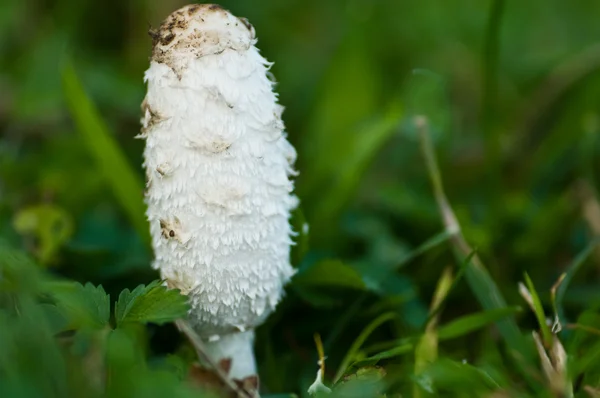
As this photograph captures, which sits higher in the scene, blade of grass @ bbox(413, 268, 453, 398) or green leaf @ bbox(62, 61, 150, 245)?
green leaf @ bbox(62, 61, 150, 245)

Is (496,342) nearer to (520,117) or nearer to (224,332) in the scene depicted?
(224,332)

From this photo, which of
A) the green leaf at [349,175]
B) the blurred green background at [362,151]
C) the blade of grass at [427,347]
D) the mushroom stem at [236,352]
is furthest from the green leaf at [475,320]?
A: the green leaf at [349,175]

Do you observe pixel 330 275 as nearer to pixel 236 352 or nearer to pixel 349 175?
pixel 236 352

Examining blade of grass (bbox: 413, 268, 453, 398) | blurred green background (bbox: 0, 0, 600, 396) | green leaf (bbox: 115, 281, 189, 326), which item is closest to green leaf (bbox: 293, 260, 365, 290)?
blurred green background (bbox: 0, 0, 600, 396)

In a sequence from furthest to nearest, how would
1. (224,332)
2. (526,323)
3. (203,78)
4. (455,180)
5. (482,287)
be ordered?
(455,180) → (526,323) → (482,287) → (224,332) → (203,78)

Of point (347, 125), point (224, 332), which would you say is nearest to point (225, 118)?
point (224, 332)

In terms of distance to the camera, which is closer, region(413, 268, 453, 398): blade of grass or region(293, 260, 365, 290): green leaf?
region(413, 268, 453, 398): blade of grass

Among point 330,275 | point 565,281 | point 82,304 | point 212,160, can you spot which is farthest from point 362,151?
point 82,304

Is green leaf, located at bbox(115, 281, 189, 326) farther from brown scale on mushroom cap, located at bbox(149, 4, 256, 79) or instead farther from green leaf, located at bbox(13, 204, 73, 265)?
green leaf, located at bbox(13, 204, 73, 265)
